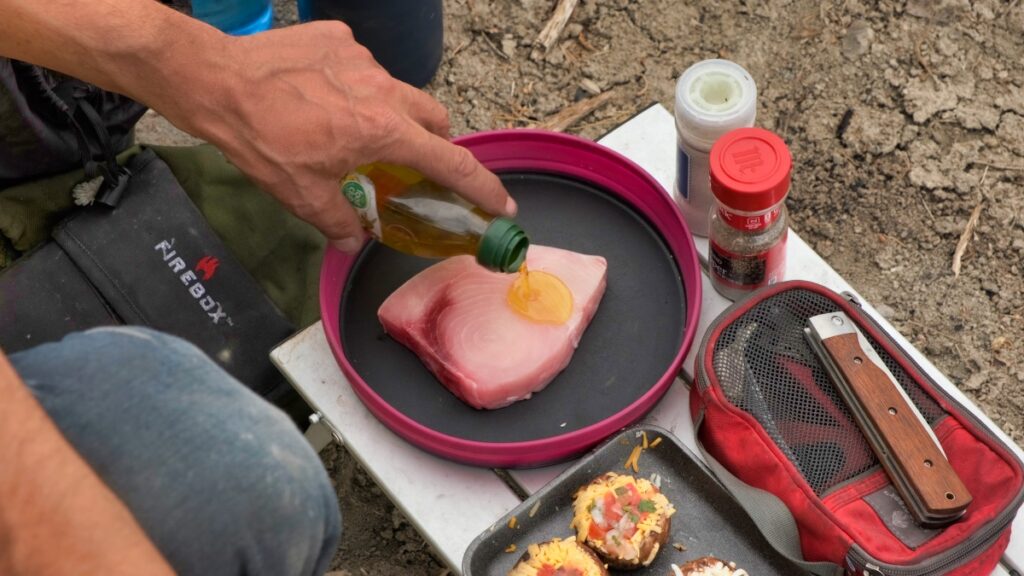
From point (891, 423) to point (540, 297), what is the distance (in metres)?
0.51

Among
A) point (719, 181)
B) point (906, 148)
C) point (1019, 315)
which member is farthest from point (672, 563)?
point (906, 148)

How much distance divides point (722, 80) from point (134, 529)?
101 cm

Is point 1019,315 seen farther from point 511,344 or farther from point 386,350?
point 386,350

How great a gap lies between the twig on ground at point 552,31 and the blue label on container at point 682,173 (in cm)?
94

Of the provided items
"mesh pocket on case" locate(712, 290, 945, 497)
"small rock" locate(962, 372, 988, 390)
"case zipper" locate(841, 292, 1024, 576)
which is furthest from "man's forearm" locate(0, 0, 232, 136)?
"small rock" locate(962, 372, 988, 390)

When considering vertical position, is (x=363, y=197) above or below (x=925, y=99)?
above

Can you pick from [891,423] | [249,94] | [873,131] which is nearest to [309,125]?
[249,94]

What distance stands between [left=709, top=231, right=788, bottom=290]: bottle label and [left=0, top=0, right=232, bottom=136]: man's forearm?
29.0 inches

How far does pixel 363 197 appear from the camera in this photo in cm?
159

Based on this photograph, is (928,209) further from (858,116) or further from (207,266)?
(207,266)

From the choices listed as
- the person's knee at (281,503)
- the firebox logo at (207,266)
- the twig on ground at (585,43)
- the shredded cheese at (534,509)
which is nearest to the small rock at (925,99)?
the twig on ground at (585,43)

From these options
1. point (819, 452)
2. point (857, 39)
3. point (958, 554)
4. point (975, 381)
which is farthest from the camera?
point (857, 39)

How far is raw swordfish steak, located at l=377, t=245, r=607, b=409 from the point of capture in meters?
1.54

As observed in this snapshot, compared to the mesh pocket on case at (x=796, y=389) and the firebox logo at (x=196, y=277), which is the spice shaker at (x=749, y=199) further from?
the firebox logo at (x=196, y=277)
